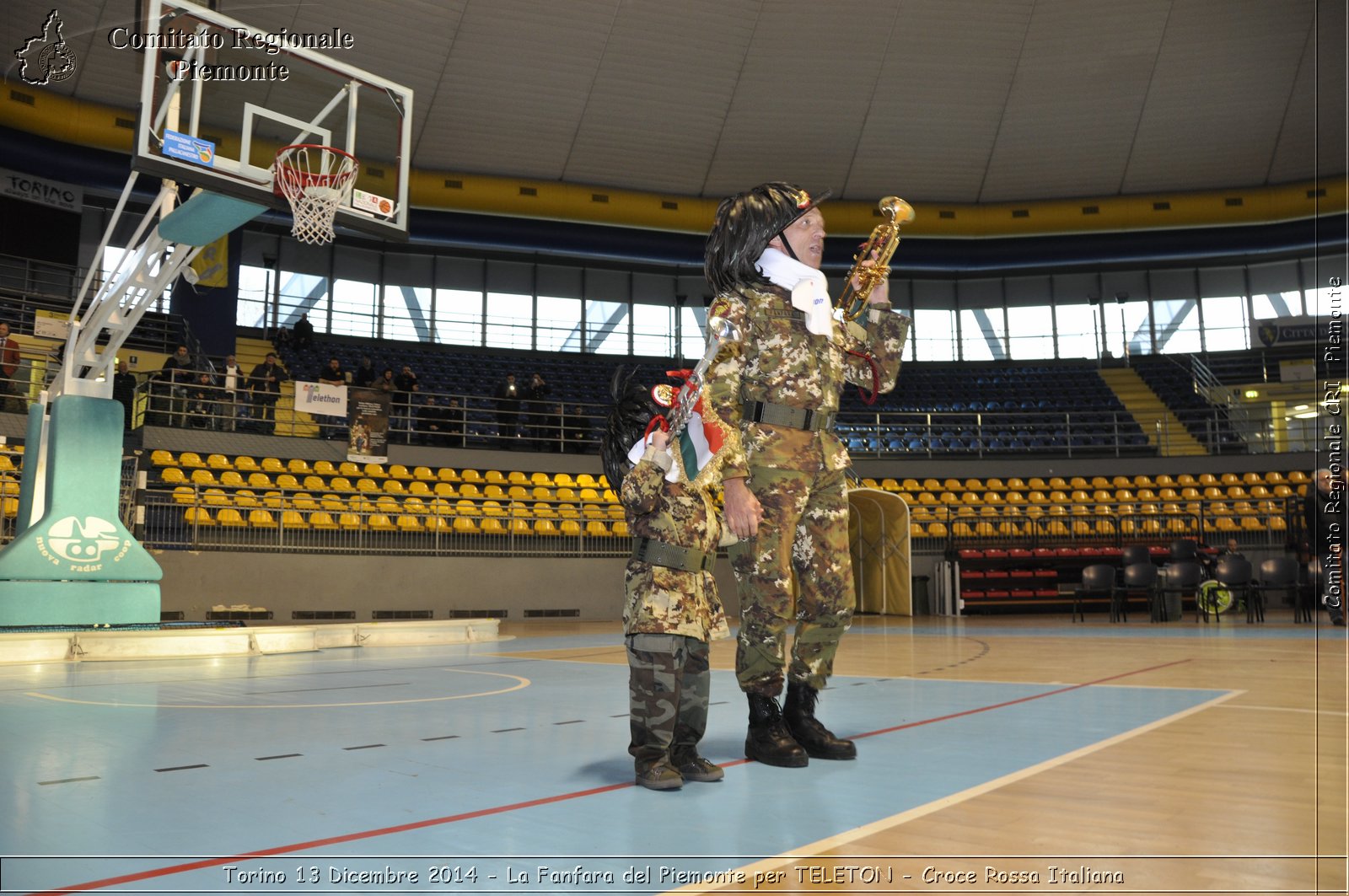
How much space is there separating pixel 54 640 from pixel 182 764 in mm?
5585

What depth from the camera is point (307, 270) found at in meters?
24.4

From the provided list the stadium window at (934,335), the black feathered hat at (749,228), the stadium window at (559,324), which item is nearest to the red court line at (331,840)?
the black feathered hat at (749,228)

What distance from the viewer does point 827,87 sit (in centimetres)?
2259

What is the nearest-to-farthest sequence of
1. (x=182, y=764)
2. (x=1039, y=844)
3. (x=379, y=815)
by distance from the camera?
(x=1039, y=844)
(x=379, y=815)
(x=182, y=764)

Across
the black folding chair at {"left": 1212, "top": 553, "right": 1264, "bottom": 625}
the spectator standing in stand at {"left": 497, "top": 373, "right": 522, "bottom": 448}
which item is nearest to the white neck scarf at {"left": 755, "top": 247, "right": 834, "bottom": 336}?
the black folding chair at {"left": 1212, "top": 553, "right": 1264, "bottom": 625}

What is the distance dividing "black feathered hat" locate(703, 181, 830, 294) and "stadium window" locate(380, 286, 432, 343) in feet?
73.6

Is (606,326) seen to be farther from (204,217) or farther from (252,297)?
(204,217)

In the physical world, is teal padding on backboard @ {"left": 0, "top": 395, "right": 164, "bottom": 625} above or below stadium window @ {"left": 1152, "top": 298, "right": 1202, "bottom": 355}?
below

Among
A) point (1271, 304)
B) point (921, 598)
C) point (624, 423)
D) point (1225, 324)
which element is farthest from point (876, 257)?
point (1271, 304)

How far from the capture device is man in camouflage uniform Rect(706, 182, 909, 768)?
339 cm

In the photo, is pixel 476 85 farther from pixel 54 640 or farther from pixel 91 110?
pixel 54 640

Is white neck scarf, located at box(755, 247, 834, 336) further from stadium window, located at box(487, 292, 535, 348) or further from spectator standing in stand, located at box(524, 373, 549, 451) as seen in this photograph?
stadium window, located at box(487, 292, 535, 348)

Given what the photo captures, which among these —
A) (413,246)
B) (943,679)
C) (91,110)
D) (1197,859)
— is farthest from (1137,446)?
(91,110)

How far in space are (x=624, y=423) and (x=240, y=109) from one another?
6.67 metres
